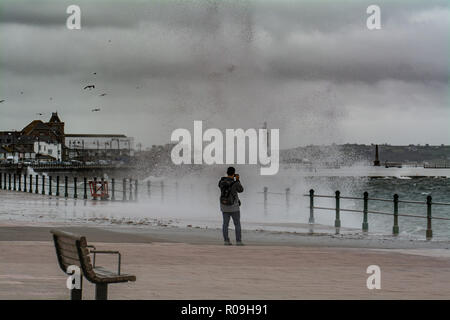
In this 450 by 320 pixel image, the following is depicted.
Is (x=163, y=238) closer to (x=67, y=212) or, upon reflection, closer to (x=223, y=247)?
(x=223, y=247)

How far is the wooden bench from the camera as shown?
29.0 ft

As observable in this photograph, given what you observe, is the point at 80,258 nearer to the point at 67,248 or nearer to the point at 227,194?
the point at 67,248

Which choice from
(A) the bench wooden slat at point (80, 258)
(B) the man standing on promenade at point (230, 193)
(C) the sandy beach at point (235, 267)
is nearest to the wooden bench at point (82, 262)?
(A) the bench wooden slat at point (80, 258)

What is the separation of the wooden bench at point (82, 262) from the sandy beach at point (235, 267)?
0.58 meters

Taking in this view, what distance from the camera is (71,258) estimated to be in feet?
30.9

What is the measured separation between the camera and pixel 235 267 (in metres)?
13.4

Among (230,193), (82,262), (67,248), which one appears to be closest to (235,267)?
(230,193)

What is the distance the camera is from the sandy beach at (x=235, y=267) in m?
10.6

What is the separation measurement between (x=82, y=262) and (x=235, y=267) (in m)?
4.85

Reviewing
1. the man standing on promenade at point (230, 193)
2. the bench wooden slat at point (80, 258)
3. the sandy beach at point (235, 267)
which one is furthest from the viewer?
the man standing on promenade at point (230, 193)

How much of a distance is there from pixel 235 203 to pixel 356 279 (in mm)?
5088

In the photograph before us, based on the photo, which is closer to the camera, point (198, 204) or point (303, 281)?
point (303, 281)

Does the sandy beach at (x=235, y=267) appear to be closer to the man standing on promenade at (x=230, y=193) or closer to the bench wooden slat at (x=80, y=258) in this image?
the bench wooden slat at (x=80, y=258)
